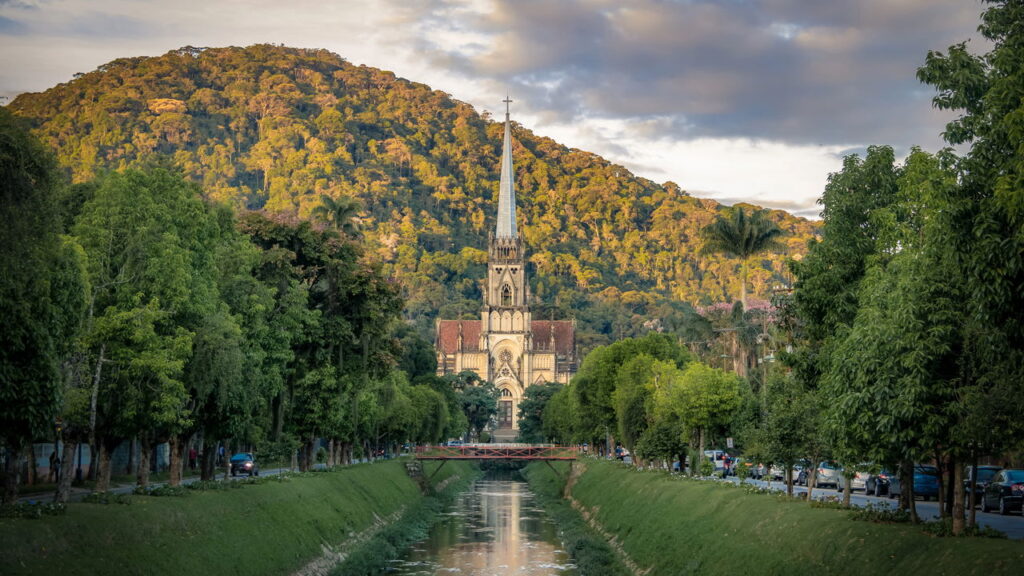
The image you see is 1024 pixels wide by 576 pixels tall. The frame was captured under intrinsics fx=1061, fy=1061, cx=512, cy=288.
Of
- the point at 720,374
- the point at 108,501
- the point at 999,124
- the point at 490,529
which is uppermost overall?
the point at 999,124

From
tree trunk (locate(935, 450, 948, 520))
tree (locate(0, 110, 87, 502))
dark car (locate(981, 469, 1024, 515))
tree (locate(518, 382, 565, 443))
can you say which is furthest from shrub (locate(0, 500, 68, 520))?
tree (locate(518, 382, 565, 443))

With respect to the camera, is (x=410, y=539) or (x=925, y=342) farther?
(x=410, y=539)

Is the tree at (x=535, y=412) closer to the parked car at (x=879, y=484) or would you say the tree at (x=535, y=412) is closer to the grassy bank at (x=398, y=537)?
the grassy bank at (x=398, y=537)

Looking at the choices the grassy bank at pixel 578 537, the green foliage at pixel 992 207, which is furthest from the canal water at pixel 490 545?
Result: the green foliage at pixel 992 207

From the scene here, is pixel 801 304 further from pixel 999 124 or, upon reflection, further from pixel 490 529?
pixel 490 529

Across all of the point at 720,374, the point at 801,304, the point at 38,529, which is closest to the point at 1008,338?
the point at 801,304

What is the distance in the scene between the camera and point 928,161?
3034cm

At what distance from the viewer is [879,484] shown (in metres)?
52.3

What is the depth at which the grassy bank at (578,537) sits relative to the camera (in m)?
53.7

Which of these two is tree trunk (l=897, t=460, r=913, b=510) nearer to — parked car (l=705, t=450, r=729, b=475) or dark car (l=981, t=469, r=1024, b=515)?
dark car (l=981, t=469, r=1024, b=515)

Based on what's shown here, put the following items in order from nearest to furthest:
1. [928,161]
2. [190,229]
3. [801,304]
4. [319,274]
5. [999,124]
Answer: [999,124]
[928,161]
[801,304]
[190,229]
[319,274]

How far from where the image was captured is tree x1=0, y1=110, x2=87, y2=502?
23500mm

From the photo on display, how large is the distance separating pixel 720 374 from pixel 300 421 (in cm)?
2608

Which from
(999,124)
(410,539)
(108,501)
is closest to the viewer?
(999,124)
